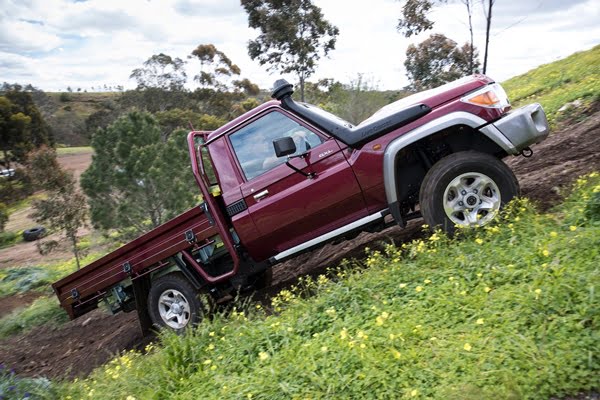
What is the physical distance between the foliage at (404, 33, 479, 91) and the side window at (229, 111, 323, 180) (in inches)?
829

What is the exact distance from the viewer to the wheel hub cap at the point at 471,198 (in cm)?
457

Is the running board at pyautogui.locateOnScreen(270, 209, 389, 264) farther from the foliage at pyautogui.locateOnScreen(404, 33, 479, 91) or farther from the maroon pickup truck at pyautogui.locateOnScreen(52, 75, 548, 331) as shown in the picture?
the foliage at pyautogui.locateOnScreen(404, 33, 479, 91)

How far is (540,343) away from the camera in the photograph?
2781mm

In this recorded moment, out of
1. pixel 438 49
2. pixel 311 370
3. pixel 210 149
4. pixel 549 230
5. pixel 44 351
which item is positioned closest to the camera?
pixel 311 370

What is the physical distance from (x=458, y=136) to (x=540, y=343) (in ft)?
8.59

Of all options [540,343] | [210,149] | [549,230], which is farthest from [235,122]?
[540,343]

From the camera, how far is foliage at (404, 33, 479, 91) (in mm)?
24875

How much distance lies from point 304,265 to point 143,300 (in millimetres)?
2061

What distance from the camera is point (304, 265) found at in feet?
22.0

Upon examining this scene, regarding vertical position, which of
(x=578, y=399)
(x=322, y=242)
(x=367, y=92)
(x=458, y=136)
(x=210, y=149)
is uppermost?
(x=367, y=92)

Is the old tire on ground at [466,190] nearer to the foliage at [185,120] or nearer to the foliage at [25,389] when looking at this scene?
the foliage at [25,389]

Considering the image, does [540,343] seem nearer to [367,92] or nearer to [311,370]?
[311,370]

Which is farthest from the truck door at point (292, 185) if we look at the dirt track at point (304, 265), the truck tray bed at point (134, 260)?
the dirt track at point (304, 265)

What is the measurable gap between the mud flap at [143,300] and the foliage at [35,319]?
3.68 metres
